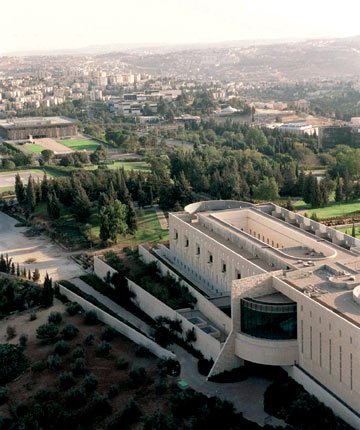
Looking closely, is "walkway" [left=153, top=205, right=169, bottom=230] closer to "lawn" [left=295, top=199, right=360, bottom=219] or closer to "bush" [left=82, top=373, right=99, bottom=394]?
"lawn" [left=295, top=199, right=360, bottom=219]

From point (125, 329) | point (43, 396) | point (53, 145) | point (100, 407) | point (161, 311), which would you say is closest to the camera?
point (100, 407)

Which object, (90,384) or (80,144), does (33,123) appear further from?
(90,384)

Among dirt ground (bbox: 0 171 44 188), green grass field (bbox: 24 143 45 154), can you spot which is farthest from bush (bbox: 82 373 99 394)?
green grass field (bbox: 24 143 45 154)

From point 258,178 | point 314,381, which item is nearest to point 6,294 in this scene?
point 314,381

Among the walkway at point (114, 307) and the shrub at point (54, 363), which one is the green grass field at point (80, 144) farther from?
the shrub at point (54, 363)

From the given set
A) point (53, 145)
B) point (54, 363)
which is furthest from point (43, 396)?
point (53, 145)

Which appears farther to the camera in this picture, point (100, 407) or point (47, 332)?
point (47, 332)

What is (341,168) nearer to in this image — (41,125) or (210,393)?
(210,393)

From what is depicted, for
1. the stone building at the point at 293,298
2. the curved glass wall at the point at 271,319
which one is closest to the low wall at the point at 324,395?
the stone building at the point at 293,298
